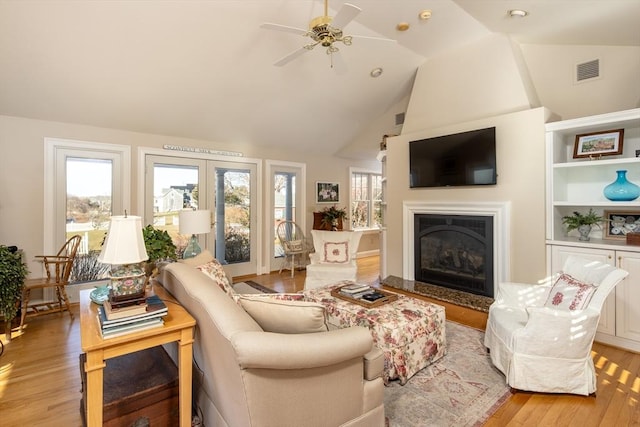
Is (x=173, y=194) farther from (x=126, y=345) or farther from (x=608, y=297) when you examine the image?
(x=608, y=297)

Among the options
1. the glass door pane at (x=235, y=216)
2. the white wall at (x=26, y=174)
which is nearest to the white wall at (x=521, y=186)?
the glass door pane at (x=235, y=216)

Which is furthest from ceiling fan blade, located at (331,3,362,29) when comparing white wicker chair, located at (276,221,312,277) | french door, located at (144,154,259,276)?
white wicker chair, located at (276,221,312,277)

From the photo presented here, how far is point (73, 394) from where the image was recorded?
2215 millimetres

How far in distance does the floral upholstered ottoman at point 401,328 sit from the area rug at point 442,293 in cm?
137

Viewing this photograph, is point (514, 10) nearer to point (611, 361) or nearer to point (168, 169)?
point (611, 361)

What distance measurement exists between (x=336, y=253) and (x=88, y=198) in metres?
3.50

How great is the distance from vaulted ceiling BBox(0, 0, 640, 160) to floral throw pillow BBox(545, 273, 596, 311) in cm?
250

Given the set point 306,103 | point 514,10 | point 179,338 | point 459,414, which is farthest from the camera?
point 306,103

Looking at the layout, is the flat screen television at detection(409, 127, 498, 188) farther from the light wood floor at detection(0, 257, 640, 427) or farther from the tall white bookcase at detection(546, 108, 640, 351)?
the light wood floor at detection(0, 257, 640, 427)

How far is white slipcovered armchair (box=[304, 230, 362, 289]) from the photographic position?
4223 millimetres

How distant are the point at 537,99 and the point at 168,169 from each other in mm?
5274

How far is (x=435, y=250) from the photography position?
4578 millimetres

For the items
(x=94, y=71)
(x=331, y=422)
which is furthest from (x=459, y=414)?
(x=94, y=71)

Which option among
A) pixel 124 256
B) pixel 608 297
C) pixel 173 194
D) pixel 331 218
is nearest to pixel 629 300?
pixel 608 297
